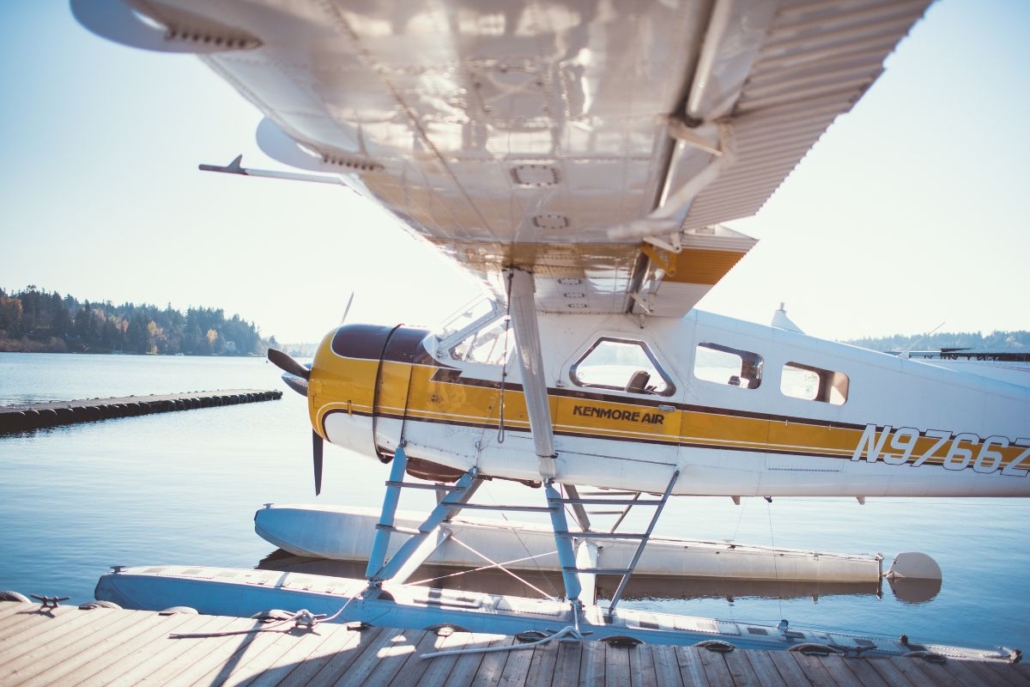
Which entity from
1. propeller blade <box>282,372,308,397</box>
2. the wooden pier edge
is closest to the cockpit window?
propeller blade <box>282,372,308,397</box>

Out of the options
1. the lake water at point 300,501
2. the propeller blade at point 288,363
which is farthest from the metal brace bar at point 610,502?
the propeller blade at point 288,363

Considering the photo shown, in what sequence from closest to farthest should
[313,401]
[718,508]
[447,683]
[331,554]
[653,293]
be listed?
[447,683]
[653,293]
[313,401]
[331,554]
[718,508]

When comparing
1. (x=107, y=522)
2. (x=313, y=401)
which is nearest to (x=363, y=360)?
(x=313, y=401)

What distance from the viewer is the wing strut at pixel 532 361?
4992 mm

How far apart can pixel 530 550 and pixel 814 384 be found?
3954 millimetres

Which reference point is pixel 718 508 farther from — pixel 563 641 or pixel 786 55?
pixel 786 55

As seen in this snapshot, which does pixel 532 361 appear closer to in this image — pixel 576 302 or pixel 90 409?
pixel 576 302

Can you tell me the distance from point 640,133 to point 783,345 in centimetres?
451

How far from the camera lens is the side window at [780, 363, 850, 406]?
6.32m

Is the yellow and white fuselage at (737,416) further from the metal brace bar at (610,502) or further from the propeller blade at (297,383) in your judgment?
the propeller blade at (297,383)

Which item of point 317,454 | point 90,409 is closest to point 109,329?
point 90,409

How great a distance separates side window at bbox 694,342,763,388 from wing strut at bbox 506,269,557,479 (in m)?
1.51

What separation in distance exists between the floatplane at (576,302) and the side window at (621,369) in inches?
1.0

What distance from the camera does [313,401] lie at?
6996 millimetres
